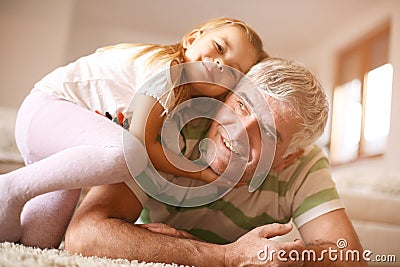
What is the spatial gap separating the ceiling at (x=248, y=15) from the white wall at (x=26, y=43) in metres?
0.48

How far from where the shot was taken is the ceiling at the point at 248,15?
5117mm

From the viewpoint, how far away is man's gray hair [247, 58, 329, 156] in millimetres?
1116

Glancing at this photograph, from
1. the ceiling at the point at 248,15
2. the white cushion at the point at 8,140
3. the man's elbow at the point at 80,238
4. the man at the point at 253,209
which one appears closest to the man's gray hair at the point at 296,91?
the man at the point at 253,209

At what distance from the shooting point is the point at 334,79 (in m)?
5.84

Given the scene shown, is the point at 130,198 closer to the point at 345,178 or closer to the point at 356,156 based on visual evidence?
the point at 345,178

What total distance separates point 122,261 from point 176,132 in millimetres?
369

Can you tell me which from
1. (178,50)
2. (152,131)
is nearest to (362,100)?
(178,50)

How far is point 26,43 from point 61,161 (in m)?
4.51

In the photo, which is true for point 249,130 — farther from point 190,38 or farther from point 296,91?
point 190,38

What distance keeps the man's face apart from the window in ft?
12.2

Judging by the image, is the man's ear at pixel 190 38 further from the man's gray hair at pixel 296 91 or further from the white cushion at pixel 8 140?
the white cushion at pixel 8 140

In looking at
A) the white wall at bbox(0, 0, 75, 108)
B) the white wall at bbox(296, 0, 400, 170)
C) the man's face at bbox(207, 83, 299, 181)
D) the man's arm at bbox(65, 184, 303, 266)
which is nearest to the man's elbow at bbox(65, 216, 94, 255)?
the man's arm at bbox(65, 184, 303, 266)

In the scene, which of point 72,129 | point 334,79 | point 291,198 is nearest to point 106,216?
point 72,129

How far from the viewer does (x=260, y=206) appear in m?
1.25
